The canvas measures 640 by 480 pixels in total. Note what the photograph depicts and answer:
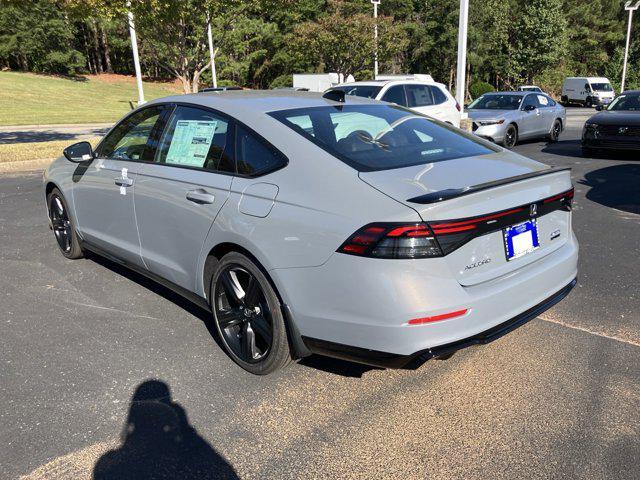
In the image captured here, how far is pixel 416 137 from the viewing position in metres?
3.57

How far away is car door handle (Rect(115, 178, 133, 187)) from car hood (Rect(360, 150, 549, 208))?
2019 mm

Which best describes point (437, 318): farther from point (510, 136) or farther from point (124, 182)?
point (510, 136)

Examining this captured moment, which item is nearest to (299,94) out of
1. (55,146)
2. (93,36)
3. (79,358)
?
(79,358)

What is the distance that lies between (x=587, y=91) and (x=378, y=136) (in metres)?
41.6

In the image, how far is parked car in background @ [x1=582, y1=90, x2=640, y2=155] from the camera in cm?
1123

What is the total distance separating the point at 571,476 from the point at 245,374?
179 centimetres

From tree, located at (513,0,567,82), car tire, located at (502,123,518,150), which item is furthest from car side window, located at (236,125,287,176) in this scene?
tree, located at (513,0,567,82)

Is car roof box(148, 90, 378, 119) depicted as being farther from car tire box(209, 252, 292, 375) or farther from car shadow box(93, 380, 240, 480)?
car shadow box(93, 380, 240, 480)

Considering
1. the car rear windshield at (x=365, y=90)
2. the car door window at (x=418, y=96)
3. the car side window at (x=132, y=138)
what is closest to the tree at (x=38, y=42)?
the car rear windshield at (x=365, y=90)

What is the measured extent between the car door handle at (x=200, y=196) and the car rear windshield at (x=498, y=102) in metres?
12.7

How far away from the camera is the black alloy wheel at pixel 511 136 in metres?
13.7

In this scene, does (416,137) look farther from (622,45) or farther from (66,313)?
(622,45)

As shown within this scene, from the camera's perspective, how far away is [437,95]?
41.8ft

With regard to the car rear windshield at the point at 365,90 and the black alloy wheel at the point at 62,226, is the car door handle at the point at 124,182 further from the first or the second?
the car rear windshield at the point at 365,90
